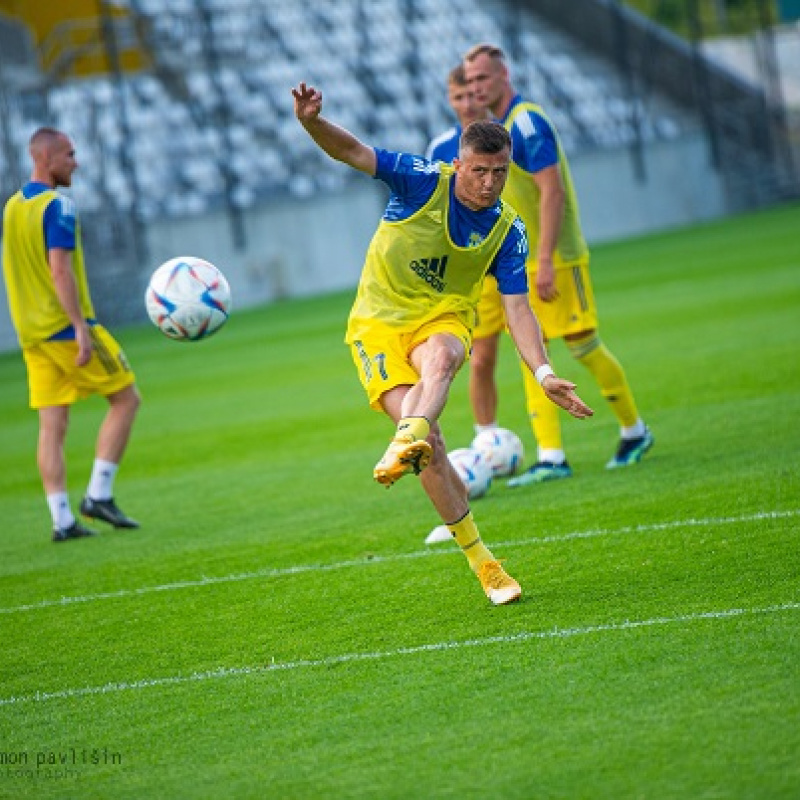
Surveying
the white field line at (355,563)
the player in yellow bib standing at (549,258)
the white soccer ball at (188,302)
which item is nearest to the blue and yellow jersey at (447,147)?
the player in yellow bib standing at (549,258)

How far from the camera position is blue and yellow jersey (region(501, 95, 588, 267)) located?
29.7 feet

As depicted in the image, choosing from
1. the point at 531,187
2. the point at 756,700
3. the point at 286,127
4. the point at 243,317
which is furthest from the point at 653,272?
the point at 756,700

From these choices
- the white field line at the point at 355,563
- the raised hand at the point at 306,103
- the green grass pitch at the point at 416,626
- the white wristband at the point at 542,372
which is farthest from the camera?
the white field line at the point at 355,563

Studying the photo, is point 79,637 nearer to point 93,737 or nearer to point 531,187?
point 93,737

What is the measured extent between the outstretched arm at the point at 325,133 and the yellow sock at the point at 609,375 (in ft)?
10.9

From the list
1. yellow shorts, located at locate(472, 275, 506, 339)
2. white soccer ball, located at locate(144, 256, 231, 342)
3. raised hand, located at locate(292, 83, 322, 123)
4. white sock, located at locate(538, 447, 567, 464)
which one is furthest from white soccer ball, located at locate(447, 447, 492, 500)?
raised hand, located at locate(292, 83, 322, 123)

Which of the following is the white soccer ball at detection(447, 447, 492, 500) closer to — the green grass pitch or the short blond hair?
the green grass pitch

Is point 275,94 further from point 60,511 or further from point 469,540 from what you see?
point 469,540

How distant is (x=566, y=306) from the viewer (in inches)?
365

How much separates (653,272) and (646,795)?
21.0 m

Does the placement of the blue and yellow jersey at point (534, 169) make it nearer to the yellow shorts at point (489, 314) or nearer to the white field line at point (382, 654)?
the yellow shorts at point (489, 314)

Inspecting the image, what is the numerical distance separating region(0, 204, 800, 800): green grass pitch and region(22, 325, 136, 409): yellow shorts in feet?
2.84

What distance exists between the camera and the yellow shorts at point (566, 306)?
364 inches

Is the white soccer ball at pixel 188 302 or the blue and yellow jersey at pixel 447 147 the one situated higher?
the blue and yellow jersey at pixel 447 147
